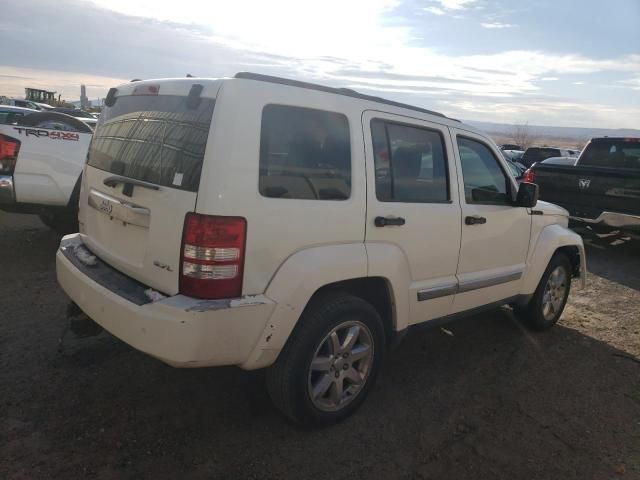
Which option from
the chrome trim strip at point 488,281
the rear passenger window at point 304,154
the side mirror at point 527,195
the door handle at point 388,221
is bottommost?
the chrome trim strip at point 488,281

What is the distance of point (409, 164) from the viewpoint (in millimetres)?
3277

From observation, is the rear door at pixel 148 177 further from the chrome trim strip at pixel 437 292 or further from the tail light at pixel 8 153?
the tail light at pixel 8 153

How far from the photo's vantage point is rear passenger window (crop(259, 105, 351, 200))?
2.51 metres

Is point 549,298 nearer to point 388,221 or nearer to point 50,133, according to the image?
→ point 388,221

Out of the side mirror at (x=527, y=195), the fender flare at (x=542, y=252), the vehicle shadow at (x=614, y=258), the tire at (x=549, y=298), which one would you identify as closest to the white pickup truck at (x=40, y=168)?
the side mirror at (x=527, y=195)

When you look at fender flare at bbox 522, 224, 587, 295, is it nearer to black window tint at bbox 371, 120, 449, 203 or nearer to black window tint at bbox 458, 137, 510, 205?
black window tint at bbox 458, 137, 510, 205

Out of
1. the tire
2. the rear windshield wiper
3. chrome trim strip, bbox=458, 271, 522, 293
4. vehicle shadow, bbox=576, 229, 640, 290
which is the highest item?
the rear windshield wiper

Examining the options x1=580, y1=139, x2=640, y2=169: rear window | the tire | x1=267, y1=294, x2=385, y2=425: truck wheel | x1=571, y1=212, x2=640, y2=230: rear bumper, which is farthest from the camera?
x1=580, y1=139, x2=640, y2=169: rear window

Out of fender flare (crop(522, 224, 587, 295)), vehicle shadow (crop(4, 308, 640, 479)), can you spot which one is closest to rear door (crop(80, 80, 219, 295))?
vehicle shadow (crop(4, 308, 640, 479))

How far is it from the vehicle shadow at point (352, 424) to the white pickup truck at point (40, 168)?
2673 mm

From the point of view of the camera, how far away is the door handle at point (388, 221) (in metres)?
2.94

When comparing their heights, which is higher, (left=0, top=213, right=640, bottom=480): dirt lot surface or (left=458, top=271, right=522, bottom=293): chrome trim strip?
(left=458, top=271, right=522, bottom=293): chrome trim strip

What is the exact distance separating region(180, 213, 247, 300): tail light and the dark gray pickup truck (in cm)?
709

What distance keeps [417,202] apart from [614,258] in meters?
6.55
